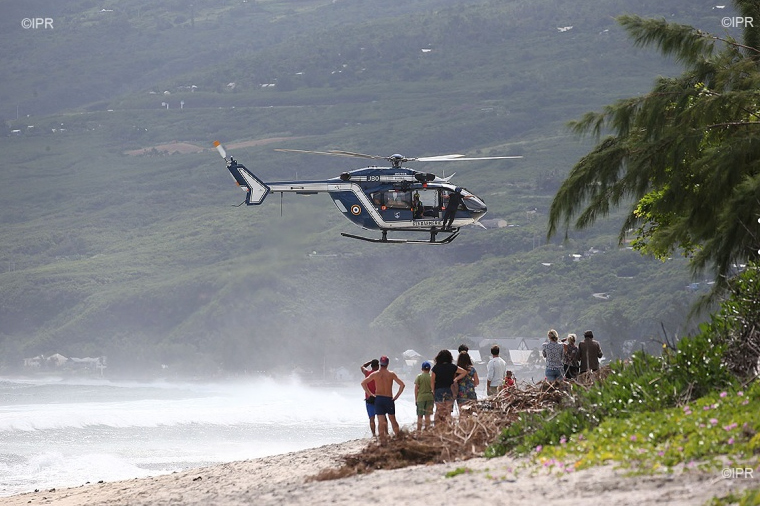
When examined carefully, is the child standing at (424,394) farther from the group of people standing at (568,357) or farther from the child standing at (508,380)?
the group of people standing at (568,357)

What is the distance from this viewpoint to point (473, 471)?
1087 cm

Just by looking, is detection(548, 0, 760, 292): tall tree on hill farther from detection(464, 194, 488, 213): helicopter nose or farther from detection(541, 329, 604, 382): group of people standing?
detection(464, 194, 488, 213): helicopter nose

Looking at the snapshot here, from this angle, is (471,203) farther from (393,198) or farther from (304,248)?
(304,248)

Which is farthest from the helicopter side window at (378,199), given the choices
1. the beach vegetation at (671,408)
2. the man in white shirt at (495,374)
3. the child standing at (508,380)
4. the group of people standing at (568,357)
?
the beach vegetation at (671,408)

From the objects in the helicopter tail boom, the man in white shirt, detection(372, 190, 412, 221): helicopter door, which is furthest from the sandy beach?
the helicopter tail boom

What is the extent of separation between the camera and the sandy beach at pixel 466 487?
356 inches

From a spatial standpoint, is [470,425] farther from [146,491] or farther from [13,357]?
[13,357]

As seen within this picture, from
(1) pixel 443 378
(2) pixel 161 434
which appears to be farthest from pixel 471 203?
(2) pixel 161 434

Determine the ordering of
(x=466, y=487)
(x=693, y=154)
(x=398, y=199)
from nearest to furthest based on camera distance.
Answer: (x=466, y=487), (x=693, y=154), (x=398, y=199)
